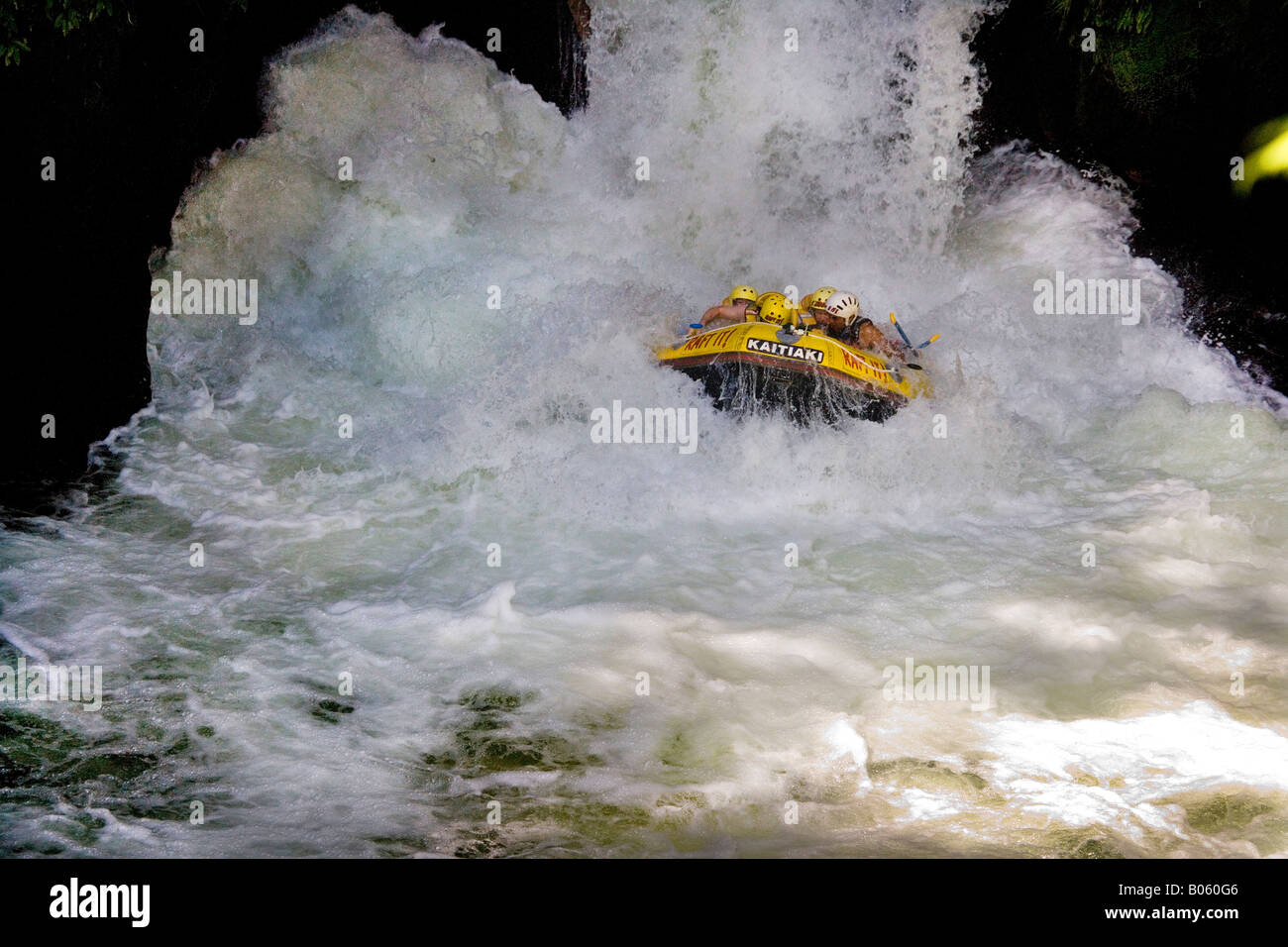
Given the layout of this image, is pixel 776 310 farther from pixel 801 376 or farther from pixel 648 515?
pixel 648 515

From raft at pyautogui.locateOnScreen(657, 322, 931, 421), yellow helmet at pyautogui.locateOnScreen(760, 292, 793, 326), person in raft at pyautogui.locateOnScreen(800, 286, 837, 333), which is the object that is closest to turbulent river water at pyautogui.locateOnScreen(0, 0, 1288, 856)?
raft at pyautogui.locateOnScreen(657, 322, 931, 421)

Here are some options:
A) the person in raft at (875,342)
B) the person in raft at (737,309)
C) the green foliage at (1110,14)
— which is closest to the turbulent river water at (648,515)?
the person in raft at (737,309)

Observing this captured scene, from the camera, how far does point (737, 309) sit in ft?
28.8

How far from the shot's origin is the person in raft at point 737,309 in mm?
8742

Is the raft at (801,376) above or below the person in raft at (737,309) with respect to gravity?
below

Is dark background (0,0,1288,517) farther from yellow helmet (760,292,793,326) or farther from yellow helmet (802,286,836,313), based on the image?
yellow helmet (760,292,793,326)

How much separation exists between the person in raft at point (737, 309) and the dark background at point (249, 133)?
417 cm

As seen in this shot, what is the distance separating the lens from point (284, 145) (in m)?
10.6

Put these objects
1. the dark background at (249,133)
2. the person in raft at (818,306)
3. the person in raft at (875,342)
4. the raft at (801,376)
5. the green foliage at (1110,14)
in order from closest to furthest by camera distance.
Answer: the dark background at (249,133), the raft at (801,376), the person in raft at (875,342), the person in raft at (818,306), the green foliage at (1110,14)

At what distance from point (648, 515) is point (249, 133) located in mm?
6309

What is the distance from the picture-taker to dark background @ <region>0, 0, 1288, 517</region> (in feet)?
21.0

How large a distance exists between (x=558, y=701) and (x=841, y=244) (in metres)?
7.48

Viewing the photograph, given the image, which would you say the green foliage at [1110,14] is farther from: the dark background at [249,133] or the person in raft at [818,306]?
the person in raft at [818,306]
